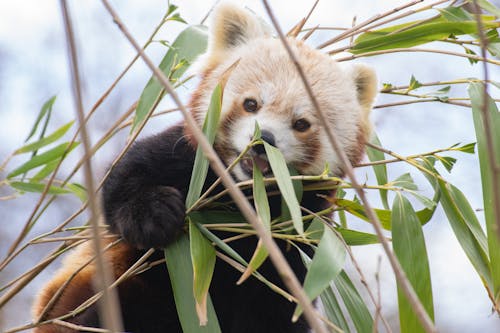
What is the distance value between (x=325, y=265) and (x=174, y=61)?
102cm

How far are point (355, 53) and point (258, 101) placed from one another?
1.68ft

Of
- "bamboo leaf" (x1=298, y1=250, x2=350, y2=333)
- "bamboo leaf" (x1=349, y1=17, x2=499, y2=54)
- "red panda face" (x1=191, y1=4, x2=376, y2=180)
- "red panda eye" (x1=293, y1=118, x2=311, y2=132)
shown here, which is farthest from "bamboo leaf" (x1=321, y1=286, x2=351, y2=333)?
"bamboo leaf" (x1=349, y1=17, x2=499, y2=54)

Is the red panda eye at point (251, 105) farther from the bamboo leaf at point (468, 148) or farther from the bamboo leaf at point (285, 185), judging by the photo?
the bamboo leaf at point (468, 148)

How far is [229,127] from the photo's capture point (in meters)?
2.79

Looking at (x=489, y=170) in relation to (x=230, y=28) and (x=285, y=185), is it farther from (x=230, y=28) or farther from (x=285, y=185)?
(x=230, y=28)

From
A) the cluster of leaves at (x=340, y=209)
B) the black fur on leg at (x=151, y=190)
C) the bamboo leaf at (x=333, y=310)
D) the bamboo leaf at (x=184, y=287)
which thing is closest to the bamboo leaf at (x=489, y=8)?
the cluster of leaves at (x=340, y=209)

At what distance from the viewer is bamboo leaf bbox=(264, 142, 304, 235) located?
1.87m

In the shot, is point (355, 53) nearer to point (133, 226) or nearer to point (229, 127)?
point (229, 127)

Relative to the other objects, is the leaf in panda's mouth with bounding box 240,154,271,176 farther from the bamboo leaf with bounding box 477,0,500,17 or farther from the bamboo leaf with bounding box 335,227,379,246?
the bamboo leaf with bounding box 477,0,500,17

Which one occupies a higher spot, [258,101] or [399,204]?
[258,101]

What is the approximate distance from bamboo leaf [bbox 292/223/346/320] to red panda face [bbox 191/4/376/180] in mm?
540

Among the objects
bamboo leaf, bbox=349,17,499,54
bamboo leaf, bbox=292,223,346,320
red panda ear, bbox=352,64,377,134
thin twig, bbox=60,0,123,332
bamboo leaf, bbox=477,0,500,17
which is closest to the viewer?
thin twig, bbox=60,0,123,332

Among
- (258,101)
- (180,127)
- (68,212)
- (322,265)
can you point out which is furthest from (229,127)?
(68,212)

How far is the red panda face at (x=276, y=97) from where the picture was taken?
270 centimetres
